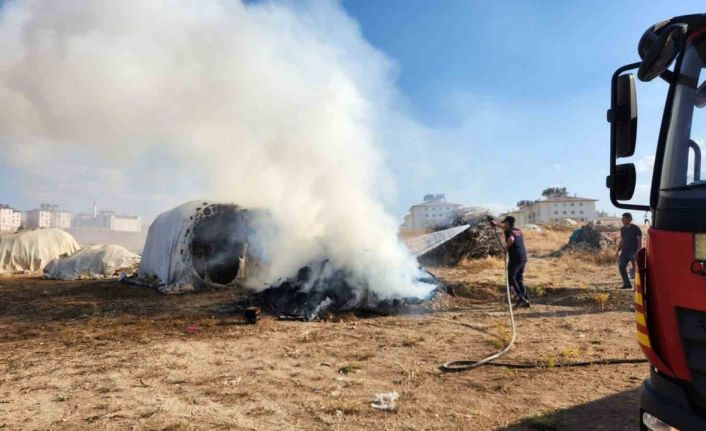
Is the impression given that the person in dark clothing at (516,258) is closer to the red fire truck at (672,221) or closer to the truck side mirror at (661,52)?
the red fire truck at (672,221)

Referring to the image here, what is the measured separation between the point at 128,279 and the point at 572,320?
13515 millimetres

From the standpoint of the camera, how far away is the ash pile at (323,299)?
8366mm

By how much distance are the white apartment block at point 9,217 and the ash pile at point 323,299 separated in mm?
93415

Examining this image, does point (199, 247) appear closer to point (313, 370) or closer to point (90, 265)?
point (90, 265)

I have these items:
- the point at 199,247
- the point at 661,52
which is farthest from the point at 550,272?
the point at 661,52

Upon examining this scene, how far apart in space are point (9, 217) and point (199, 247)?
326ft

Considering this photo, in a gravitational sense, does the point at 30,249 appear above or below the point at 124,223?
below

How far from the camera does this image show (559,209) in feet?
259

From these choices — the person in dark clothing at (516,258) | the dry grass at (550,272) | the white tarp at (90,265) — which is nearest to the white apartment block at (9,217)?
the white tarp at (90,265)

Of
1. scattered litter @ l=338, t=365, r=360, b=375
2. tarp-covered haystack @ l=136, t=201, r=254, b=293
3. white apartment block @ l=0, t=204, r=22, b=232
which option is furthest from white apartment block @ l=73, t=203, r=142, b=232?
scattered litter @ l=338, t=365, r=360, b=375

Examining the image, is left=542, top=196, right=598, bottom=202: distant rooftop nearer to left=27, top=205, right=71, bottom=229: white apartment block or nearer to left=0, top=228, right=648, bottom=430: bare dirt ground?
left=0, top=228, right=648, bottom=430: bare dirt ground

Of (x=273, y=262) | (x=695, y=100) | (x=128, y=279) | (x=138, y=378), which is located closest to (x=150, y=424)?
(x=138, y=378)

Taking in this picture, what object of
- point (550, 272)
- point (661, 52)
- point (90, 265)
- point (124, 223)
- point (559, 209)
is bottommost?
point (90, 265)

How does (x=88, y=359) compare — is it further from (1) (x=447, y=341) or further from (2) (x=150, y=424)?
(1) (x=447, y=341)
